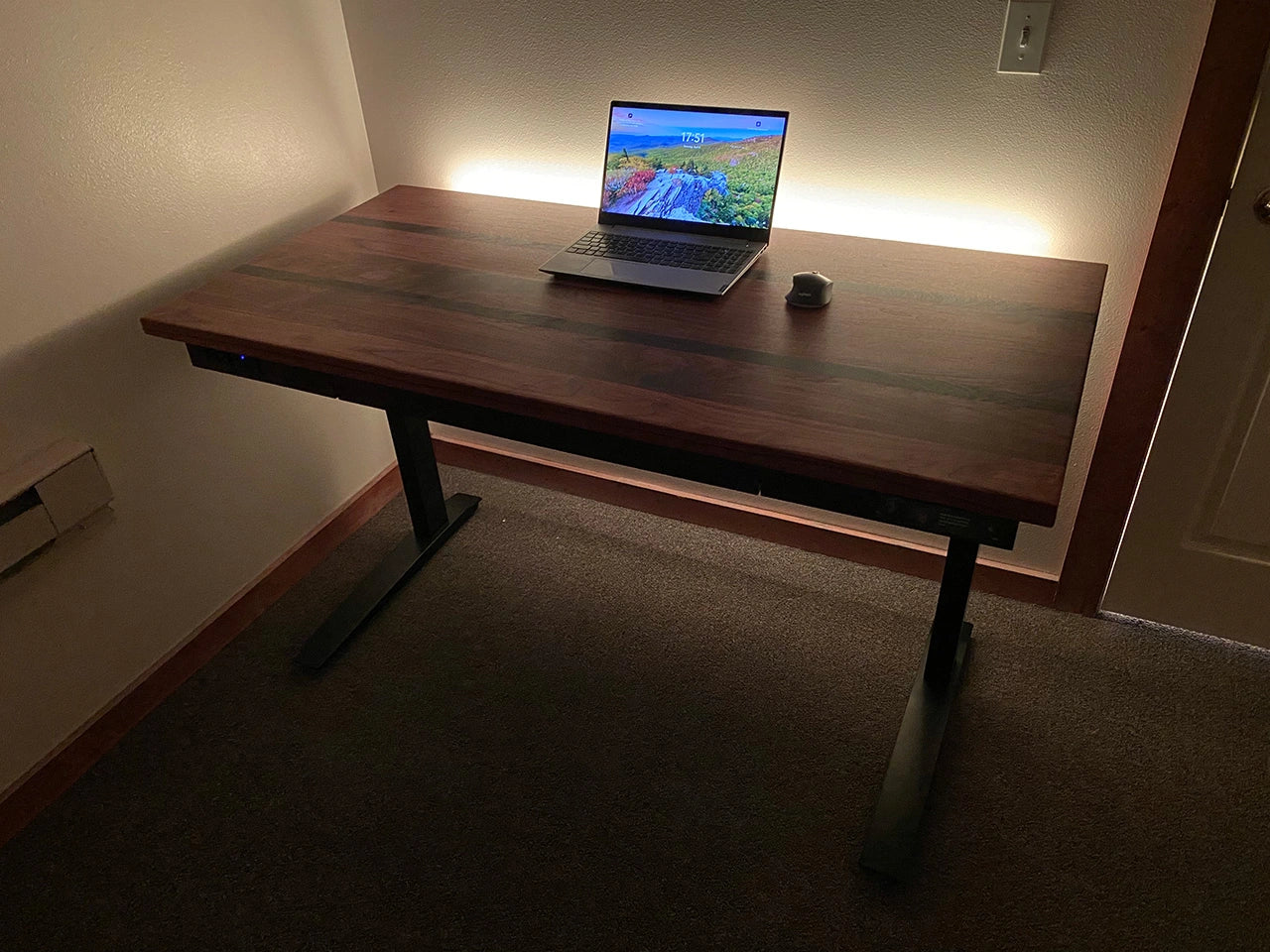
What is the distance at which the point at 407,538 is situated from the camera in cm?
225

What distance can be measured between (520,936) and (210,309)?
1.15m

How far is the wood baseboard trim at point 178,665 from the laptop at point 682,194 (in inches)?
41.2

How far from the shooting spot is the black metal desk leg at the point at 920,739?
1534 mm

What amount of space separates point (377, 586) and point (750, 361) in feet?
3.79

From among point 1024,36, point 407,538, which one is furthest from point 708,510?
point 1024,36

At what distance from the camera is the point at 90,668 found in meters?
1.79

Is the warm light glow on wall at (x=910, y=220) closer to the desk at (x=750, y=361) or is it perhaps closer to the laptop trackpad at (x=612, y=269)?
the desk at (x=750, y=361)

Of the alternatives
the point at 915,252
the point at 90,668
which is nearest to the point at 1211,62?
the point at 915,252

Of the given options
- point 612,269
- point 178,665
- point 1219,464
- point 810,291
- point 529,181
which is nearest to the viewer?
point 810,291

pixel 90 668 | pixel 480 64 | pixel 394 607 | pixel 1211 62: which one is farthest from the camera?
pixel 394 607

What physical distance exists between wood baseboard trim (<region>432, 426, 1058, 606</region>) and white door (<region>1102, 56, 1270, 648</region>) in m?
0.23

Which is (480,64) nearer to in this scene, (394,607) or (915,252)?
(915,252)

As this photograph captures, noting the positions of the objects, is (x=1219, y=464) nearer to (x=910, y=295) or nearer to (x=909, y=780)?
(x=910, y=295)

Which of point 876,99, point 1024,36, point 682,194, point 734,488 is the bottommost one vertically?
point 734,488
